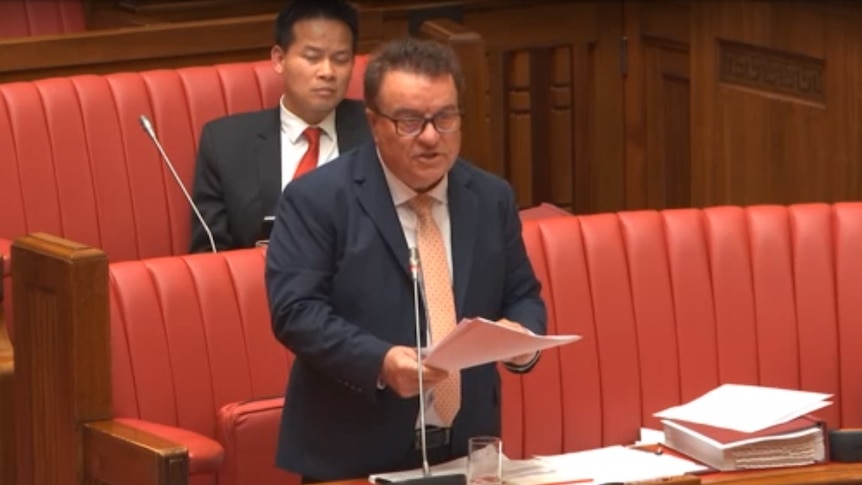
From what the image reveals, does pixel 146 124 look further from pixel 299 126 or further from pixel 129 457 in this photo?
pixel 129 457

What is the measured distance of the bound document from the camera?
325cm

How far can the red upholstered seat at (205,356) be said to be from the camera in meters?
3.55

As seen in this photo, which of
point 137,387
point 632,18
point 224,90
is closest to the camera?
point 137,387

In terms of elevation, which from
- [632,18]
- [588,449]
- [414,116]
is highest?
[632,18]

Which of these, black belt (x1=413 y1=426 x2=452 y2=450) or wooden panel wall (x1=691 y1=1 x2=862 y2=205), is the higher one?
wooden panel wall (x1=691 y1=1 x2=862 y2=205)

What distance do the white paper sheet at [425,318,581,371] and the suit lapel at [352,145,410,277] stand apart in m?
0.24

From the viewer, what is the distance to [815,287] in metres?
3.97

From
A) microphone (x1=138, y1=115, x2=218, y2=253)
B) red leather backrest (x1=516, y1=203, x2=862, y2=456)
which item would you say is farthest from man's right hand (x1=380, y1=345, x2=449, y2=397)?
microphone (x1=138, y1=115, x2=218, y2=253)

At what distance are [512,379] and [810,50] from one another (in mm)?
1623

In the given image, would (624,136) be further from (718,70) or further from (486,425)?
(486,425)

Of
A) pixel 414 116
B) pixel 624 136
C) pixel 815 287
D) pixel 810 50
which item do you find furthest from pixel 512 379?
pixel 624 136

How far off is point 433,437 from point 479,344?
1.07 ft

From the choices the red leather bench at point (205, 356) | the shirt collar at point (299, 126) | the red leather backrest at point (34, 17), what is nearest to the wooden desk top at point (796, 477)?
the red leather bench at point (205, 356)

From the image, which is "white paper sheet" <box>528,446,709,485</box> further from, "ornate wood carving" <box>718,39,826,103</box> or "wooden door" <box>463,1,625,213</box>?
"wooden door" <box>463,1,625,213</box>
